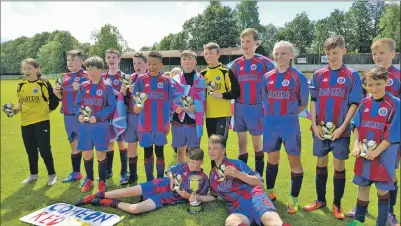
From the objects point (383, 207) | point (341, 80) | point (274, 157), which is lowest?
point (383, 207)

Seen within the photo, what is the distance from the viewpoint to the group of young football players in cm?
373

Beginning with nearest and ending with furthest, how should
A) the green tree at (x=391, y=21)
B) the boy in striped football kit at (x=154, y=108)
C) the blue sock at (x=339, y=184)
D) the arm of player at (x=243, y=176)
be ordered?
the arm of player at (x=243, y=176) → the blue sock at (x=339, y=184) → the boy in striped football kit at (x=154, y=108) → the green tree at (x=391, y=21)

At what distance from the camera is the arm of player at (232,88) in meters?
5.04

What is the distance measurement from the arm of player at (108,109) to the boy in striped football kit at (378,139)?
3.41 meters

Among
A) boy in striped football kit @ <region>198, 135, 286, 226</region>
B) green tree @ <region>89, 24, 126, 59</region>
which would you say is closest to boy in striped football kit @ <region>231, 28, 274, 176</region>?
boy in striped football kit @ <region>198, 135, 286, 226</region>

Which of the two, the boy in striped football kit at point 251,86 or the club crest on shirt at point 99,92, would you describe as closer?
the boy in striped football kit at point 251,86

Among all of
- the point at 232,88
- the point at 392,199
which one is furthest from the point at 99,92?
the point at 392,199

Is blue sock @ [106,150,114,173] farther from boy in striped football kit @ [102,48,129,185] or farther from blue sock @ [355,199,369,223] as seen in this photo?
blue sock @ [355,199,369,223]

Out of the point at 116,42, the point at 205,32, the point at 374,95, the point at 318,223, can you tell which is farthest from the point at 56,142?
the point at 205,32

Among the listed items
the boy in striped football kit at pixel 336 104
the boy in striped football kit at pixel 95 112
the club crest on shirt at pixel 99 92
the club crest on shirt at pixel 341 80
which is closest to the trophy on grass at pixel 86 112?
the boy in striped football kit at pixel 95 112

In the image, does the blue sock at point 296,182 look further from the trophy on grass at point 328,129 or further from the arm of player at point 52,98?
the arm of player at point 52,98

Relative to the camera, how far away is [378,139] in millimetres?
3641

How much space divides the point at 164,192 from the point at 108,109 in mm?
1534

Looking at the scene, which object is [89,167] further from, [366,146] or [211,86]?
[366,146]
